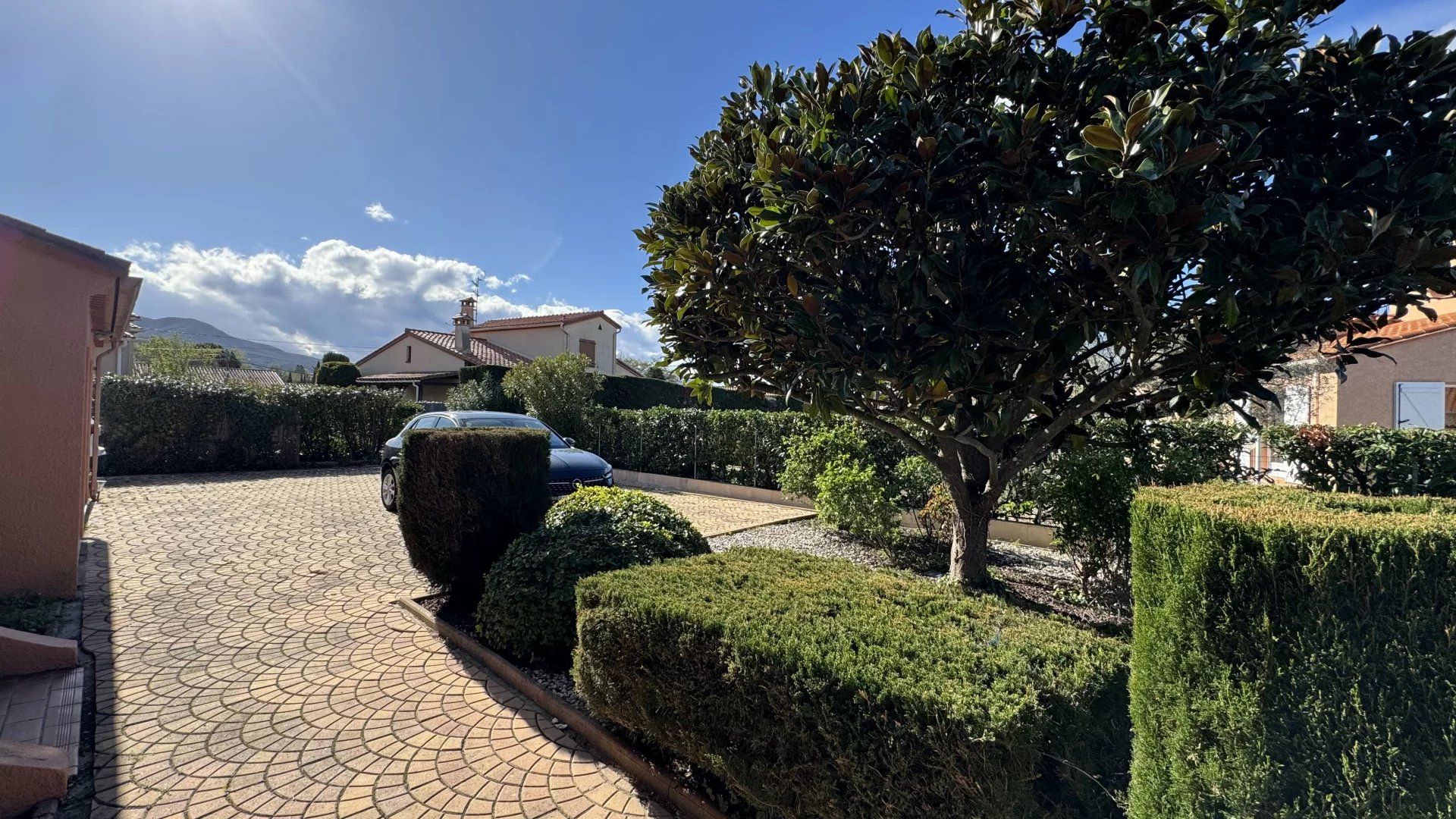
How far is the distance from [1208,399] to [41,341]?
29.1 feet

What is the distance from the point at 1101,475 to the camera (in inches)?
198

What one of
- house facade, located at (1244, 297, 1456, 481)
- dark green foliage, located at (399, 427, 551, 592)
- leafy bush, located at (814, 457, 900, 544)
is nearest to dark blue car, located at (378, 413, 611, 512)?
dark green foliage, located at (399, 427, 551, 592)

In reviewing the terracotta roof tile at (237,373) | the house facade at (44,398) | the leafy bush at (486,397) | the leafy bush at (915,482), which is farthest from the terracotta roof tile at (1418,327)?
the terracotta roof tile at (237,373)

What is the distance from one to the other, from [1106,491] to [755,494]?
24.0ft

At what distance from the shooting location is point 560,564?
13.3 feet

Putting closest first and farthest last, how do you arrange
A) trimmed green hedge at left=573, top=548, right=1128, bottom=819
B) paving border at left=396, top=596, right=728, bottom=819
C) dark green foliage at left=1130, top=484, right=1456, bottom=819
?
dark green foliage at left=1130, top=484, right=1456, bottom=819, trimmed green hedge at left=573, top=548, right=1128, bottom=819, paving border at left=396, top=596, right=728, bottom=819

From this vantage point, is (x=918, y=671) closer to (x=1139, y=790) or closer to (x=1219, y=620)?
(x=1139, y=790)

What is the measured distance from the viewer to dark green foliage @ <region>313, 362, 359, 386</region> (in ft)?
92.4

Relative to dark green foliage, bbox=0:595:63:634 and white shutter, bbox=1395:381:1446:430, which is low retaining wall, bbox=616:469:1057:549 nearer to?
white shutter, bbox=1395:381:1446:430

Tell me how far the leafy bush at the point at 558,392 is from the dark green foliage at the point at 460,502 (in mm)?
10866

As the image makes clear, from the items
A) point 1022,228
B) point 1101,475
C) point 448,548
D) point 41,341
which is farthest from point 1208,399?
point 41,341

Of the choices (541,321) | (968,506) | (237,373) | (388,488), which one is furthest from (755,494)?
(237,373)

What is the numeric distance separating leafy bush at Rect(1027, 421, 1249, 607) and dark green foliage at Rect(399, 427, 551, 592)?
4.91m

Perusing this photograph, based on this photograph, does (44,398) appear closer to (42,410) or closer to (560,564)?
(42,410)
